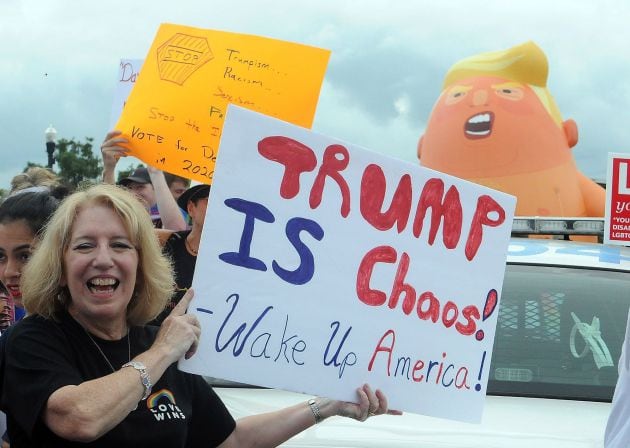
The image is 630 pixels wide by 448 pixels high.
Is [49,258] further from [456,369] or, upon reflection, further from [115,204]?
[456,369]

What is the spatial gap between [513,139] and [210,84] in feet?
30.2

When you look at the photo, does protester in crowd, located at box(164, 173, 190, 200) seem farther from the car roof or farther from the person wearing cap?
the car roof

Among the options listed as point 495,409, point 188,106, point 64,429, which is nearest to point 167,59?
point 188,106

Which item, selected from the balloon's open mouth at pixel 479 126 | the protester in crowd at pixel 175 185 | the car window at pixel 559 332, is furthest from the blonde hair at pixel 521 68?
the car window at pixel 559 332

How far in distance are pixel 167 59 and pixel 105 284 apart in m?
2.61

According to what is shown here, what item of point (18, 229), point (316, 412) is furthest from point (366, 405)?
point (18, 229)

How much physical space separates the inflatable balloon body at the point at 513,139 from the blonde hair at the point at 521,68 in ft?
0.05

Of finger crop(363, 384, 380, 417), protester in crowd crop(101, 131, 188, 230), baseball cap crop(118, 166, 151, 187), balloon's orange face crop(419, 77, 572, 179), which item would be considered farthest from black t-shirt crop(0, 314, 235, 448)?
balloon's orange face crop(419, 77, 572, 179)

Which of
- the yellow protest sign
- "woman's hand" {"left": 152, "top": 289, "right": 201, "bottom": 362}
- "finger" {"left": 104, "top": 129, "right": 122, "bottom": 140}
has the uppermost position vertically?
the yellow protest sign

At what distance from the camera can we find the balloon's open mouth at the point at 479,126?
13562 mm

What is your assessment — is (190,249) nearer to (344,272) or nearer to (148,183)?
(148,183)

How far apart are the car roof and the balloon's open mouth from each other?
915 cm

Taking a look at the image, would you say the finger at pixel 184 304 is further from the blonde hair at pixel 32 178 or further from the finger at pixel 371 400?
the blonde hair at pixel 32 178

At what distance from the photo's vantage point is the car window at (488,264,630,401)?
11.7 ft
